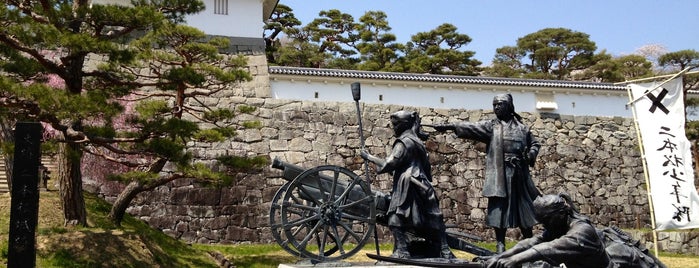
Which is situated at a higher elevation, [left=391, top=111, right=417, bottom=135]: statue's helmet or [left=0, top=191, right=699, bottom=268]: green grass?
[left=391, top=111, right=417, bottom=135]: statue's helmet

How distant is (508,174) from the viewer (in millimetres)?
6094

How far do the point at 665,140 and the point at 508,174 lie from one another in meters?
5.67

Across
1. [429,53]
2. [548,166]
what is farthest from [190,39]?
[429,53]

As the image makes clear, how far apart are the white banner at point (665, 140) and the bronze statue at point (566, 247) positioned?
22.2 ft

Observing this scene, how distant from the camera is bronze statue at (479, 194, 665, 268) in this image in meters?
3.86

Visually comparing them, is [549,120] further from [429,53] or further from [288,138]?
[429,53]

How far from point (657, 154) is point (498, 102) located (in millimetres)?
5466

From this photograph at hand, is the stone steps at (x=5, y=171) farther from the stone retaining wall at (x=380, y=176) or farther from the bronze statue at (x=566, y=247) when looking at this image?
the bronze statue at (x=566, y=247)

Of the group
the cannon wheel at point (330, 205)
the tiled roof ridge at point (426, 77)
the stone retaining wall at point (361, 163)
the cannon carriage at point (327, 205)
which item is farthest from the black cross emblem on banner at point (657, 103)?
the cannon wheel at point (330, 205)

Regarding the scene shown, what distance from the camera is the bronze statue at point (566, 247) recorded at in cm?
386

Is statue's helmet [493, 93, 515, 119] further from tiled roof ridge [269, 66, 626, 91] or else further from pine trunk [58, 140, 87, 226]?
tiled roof ridge [269, 66, 626, 91]

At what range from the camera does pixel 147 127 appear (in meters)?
9.17

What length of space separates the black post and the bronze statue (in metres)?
3.36

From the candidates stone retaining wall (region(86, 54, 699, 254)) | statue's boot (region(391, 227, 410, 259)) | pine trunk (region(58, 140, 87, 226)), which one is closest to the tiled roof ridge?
stone retaining wall (region(86, 54, 699, 254))
